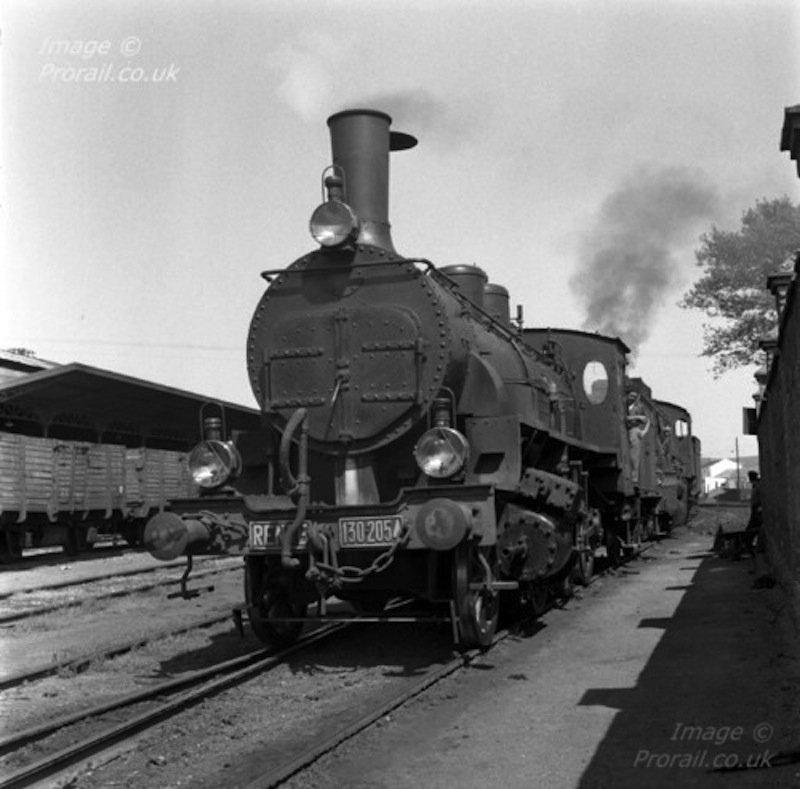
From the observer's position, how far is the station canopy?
17.1 m

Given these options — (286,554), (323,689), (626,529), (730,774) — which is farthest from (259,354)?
(626,529)

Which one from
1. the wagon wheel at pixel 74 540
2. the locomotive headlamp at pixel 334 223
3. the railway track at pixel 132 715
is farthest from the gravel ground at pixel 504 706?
the wagon wheel at pixel 74 540

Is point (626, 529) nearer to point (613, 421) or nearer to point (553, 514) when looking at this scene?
point (613, 421)

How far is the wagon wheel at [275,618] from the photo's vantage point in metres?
7.19

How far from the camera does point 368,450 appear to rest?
7.14 m

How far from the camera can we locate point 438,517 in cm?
617

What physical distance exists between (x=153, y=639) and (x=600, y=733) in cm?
449

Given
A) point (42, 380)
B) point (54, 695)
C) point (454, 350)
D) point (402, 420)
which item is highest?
point (42, 380)

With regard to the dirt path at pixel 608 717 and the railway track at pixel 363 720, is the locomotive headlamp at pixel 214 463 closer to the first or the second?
the railway track at pixel 363 720

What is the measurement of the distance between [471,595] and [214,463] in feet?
6.89

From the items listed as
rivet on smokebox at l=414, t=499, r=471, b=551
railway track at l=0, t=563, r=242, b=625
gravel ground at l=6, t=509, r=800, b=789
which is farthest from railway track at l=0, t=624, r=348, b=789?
railway track at l=0, t=563, r=242, b=625

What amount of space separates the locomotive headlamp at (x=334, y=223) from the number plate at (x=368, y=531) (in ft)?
7.02

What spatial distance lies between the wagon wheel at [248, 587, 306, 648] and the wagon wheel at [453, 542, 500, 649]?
4.41 feet

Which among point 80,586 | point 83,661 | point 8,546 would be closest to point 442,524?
point 83,661
